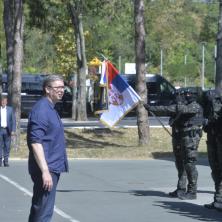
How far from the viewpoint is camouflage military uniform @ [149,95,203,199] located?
12008 millimetres

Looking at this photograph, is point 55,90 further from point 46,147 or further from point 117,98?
point 117,98

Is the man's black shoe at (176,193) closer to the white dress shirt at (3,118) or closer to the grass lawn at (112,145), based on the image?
the white dress shirt at (3,118)

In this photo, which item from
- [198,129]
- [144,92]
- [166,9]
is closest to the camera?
[198,129]

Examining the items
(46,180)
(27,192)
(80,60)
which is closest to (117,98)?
(27,192)

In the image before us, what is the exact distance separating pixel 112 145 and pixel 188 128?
1262cm

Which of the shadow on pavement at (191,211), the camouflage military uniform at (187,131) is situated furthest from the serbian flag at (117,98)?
the shadow on pavement at (191,211)

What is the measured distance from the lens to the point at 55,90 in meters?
7.70

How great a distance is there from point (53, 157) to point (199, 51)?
77859 millimetres

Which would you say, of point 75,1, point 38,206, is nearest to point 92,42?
point 75,1

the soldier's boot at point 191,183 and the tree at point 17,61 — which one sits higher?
the tree at point 17,61

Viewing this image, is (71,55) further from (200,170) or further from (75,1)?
(200,170)

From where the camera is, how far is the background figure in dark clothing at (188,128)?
12016 millimetres

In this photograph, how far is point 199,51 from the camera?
84.5 metres

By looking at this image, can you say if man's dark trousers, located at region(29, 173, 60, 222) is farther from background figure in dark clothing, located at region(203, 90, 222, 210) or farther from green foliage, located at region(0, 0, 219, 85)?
green foliage, located at region(0, 0, 219, 85)
